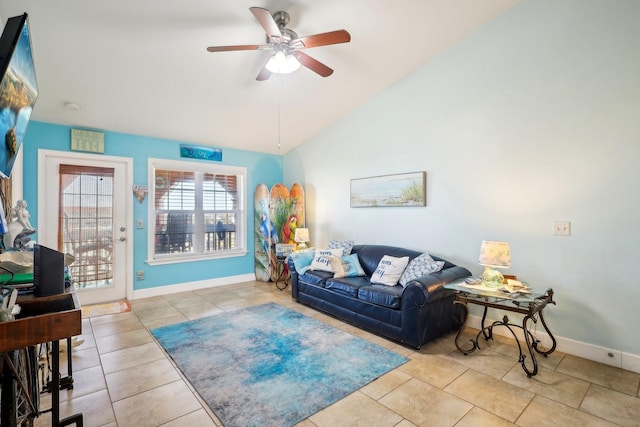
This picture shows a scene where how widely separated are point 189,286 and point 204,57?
11.3 ft

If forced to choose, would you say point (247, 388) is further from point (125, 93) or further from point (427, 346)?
point (125, 93)

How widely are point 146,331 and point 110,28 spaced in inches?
115

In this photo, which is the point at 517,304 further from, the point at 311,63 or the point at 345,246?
the point at 311,63

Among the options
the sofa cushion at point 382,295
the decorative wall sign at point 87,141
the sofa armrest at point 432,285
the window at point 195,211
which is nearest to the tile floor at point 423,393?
the sofa cushion at point 382,295

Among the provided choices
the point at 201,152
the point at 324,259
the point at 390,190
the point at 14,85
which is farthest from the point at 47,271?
the point at 201,152

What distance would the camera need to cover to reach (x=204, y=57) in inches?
120

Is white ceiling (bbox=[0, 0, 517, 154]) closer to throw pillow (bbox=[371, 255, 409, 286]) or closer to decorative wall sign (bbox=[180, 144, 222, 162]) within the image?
decorative wall sign (bbox=[180, 144, 222, 162])

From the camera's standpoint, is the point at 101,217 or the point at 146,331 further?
the point at 101,217

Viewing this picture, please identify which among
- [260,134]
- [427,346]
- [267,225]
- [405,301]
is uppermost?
[260,134]

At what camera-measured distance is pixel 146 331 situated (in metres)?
3.25

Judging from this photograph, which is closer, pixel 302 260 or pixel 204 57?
pixel 204 57

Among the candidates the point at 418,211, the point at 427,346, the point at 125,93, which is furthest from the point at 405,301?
the point at 125,93

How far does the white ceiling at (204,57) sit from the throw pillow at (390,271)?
2305 mm

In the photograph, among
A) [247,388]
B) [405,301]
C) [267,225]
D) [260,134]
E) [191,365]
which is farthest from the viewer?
[267,225]
